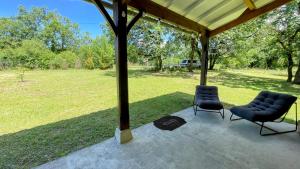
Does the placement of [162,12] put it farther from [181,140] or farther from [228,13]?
[181,140]

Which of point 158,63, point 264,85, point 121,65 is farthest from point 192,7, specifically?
point 158,63

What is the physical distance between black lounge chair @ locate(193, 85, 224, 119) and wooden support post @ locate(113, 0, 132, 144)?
73.1 inches

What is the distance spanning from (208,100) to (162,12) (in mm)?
2228

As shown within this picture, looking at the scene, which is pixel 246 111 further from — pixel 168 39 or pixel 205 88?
pixel 168 39

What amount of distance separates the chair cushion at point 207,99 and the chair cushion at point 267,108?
40 centimetres

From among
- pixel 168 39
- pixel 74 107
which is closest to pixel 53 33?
pixel 168 39

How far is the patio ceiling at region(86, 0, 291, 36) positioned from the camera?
9.79ft

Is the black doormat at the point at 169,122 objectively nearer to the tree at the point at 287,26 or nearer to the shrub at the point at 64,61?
the tree at the point at 287,26

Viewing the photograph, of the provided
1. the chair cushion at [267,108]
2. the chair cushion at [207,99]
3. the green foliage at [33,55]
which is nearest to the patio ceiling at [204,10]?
the chair cushion at [207,99]

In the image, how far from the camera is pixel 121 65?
257cm

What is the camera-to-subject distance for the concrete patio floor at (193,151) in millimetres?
2211

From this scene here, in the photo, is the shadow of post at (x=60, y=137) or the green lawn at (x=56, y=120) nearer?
the shadow of post at (x=60, y=137)

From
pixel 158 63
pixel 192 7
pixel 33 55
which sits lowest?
pixel 158 63

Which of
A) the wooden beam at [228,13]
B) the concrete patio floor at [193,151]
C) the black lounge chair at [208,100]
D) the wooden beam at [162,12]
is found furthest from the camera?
the black lounge chair at [208,100]
